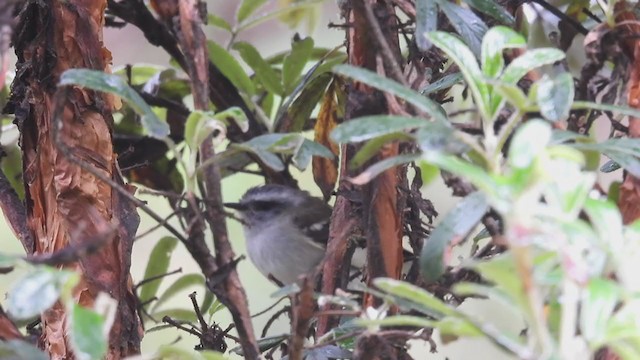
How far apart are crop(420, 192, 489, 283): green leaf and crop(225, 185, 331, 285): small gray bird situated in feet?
4.65

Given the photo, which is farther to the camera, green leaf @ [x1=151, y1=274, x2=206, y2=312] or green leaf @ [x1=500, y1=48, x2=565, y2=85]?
green leaf @ [x1=151, y1=274, x2=206, y2=312]

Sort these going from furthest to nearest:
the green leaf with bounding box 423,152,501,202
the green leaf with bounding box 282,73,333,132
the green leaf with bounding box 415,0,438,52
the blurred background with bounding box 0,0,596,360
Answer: the blurred background with bounding box 0,0,596,360 → the green leaf with bounding box 282,73,333,132 → the green leaf with bounding box 415,0,438,52 → the green leaf with bounding box 423,152,501,202

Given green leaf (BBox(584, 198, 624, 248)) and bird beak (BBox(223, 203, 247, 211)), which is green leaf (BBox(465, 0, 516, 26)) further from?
bird beak (BBox(223, 203, 247, 211))

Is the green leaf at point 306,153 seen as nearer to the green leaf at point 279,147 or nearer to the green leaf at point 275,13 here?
the green leaf at point 279,147

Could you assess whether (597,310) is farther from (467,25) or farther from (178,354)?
(467,25)

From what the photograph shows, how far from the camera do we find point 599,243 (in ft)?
1.64

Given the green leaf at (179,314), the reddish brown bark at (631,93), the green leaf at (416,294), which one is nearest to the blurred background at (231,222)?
the green leaf at (179,314)

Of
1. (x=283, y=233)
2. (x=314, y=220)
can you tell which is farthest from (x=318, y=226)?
(x=283, y=233)

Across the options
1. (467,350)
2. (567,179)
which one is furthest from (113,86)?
(467,350)

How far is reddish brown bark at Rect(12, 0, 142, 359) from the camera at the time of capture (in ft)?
3.03

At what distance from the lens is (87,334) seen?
504mm

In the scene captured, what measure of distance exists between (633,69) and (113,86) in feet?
2.09

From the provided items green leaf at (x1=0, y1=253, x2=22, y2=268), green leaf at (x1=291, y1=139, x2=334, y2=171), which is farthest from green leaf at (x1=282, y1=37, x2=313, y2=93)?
green leaf at (x1=0, y1=253, x2=22, y2=268)

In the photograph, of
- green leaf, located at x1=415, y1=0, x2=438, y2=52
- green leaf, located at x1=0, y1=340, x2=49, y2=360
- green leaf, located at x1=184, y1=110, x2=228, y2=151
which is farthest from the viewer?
green leaf, located at x1=415, y1=0, x2=438, y2=52
